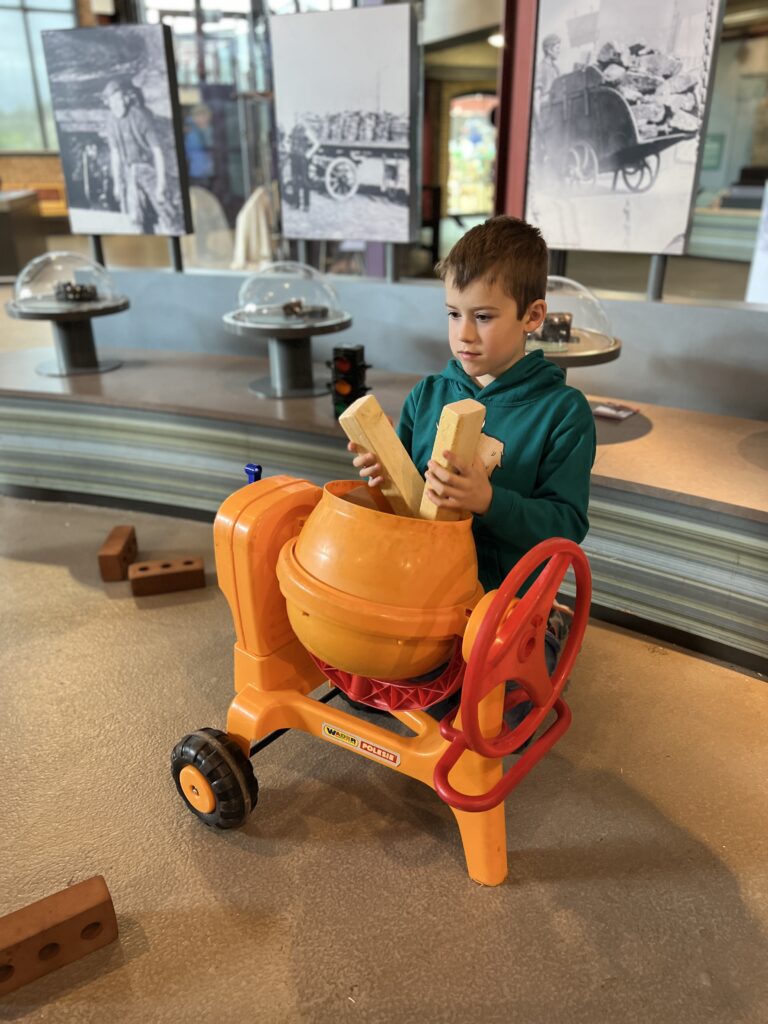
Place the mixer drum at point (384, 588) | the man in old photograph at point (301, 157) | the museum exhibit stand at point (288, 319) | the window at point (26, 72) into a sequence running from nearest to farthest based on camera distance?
1. the mixer drum at point (384, 588)
2. the museum exhibit stand at point (288, 319)
3. the man in old photograph at point (301, 157)
4. the window at point (26, 72)

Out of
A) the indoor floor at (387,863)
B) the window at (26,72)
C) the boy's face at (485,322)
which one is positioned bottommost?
the indoor floor at (387,863)

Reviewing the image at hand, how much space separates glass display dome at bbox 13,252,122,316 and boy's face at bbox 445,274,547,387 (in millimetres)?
2354

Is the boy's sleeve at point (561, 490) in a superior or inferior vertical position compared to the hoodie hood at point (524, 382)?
inferior

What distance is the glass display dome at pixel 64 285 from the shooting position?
129 inches

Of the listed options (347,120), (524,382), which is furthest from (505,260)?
(347,120)

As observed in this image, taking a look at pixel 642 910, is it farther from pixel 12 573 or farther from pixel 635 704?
pixel 12 573

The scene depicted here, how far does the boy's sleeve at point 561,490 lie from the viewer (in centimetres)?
129

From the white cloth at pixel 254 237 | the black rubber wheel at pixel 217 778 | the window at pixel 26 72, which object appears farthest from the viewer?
the window at pixel 26 72

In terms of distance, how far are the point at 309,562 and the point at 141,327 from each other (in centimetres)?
290

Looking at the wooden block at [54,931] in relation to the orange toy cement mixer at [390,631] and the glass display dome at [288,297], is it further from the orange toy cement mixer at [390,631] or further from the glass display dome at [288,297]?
the glass display dome at [288,297]

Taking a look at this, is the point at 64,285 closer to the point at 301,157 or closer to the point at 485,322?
the point at 301,157

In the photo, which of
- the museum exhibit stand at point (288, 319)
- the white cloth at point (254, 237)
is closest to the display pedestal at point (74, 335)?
the museum exhibit stand at point (288, 319)

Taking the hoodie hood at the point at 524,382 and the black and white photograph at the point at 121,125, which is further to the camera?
the black and white photograph at the point at 121,125

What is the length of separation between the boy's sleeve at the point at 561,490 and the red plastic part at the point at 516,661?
0.08 metres
